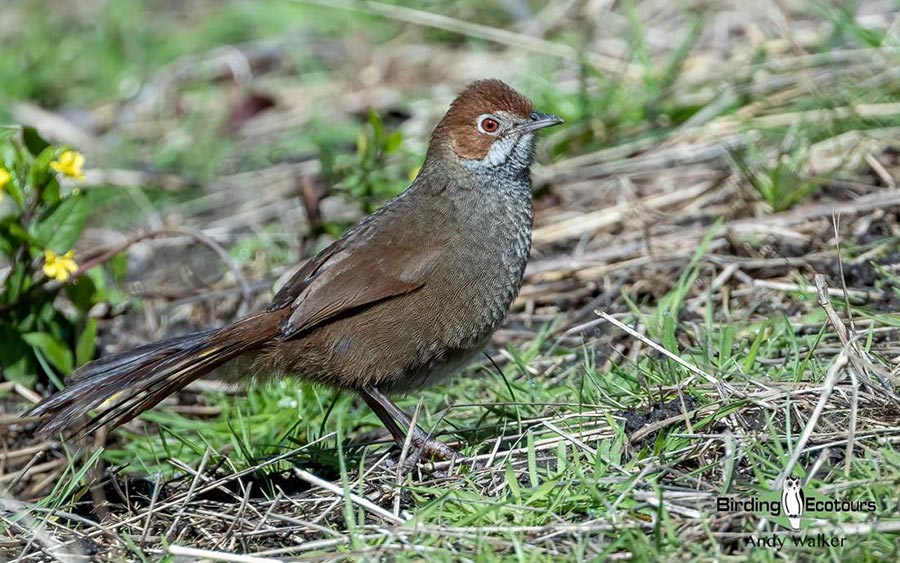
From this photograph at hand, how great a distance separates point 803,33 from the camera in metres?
6.11

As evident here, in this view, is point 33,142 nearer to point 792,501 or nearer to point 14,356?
point 14,356

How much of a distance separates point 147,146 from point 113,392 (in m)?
3.92

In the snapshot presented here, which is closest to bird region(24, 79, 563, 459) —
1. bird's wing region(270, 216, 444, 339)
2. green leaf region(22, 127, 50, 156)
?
bird's wing region(270, 216, 444, 339)

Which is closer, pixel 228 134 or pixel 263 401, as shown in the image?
pixel 263 401

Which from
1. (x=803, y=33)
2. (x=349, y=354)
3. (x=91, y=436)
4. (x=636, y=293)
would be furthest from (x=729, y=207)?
(x=91, y=436)

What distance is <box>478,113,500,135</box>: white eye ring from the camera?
4.06 metres

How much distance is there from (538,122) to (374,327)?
40.8 inches

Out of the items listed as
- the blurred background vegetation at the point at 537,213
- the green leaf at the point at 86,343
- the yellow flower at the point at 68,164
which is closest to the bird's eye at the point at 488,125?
the blurred background vegetation at the point at 537,213

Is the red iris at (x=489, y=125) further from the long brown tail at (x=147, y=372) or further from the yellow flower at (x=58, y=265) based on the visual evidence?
the yellow flower at (x=58, y=265)

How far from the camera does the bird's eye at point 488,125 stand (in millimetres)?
4062

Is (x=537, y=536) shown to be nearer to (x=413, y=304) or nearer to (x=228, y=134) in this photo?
(x=413, y=304)

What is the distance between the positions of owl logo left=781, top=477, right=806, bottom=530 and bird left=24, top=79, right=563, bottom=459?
3.57 ft

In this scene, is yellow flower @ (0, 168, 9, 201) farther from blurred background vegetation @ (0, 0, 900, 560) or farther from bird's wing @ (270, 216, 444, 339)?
bird's wing @ (270, 216, 444, 339)

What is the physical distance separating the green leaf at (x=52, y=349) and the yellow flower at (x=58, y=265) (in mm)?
275
